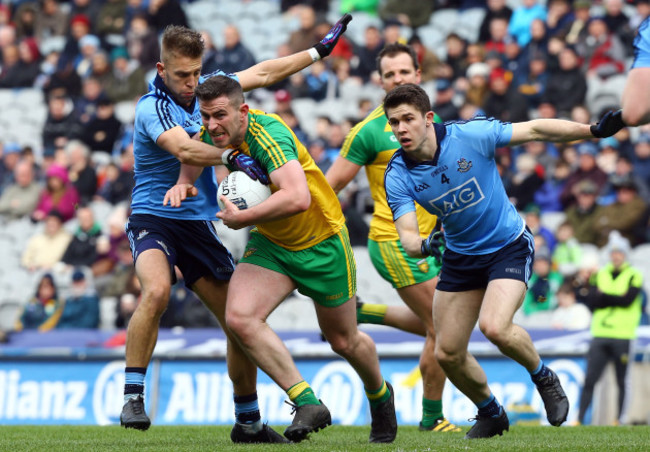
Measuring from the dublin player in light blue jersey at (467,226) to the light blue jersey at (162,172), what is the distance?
1.42 meters

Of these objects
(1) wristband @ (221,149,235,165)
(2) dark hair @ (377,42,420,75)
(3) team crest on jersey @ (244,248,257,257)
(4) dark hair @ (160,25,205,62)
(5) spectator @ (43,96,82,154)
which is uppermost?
(5) spectator @ (43,96,82,154)

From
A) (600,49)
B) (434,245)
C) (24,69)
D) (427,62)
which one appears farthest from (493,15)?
(434,245)

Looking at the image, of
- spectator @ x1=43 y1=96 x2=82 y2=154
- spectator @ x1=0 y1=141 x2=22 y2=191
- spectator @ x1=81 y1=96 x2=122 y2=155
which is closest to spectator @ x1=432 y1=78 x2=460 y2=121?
spectator @ x1=81 y1=96 x2=122 y2=155

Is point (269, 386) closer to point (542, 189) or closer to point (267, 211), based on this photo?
point (542, 189)

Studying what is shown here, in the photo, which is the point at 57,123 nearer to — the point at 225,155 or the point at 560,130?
the point at 225,155

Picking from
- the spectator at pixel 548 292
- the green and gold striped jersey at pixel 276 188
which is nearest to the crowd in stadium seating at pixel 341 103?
the spectator at pixel 548 292

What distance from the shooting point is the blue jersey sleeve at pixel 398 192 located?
8008 mm

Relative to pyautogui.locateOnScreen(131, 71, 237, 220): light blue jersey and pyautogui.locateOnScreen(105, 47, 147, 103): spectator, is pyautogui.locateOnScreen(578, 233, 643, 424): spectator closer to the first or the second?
pyautogui.locateOnScreen(131, 71, 237, 220): light blue jersey

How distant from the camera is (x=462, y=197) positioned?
316 inches

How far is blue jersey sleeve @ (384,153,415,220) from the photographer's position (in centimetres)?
801

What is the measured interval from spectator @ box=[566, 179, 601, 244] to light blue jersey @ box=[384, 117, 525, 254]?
799 cm

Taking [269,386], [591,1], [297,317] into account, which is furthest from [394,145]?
[591,1]

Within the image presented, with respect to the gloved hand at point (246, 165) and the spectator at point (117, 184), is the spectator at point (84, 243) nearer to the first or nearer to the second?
the spectator at point (117, 184)

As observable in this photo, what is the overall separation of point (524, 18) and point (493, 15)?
23.7 inches
